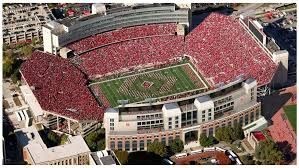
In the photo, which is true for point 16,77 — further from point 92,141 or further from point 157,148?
point 157,148

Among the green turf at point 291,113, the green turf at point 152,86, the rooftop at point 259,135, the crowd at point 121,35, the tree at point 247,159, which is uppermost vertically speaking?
the crowd at point 121,35

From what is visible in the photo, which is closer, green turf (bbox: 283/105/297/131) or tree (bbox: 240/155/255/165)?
tree (bbox: 240/155/255/165)

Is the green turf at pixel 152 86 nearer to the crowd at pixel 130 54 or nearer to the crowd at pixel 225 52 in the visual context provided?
the crowd at pixel 130 54

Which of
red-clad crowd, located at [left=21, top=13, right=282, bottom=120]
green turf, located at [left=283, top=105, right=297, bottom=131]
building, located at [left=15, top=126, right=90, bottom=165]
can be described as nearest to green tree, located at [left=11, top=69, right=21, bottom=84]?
red-clad crowd, located at [left=21, top=13, right=282, bottom=120]

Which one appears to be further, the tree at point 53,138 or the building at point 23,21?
the building at point 23,21

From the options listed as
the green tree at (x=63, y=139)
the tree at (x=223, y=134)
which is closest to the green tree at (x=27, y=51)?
the green tree at (x=63, y=139)

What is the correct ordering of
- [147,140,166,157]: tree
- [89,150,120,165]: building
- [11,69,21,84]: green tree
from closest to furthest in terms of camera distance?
[89,150,120,165]: building < [147,140,166,157]: tree < [11,69,21,84]: green tree

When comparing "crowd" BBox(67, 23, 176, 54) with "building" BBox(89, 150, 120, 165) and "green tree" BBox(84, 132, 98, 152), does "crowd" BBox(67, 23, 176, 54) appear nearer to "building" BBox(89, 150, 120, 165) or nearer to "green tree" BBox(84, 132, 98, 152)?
"green tree" BBox(84, 132, 98, 152)
